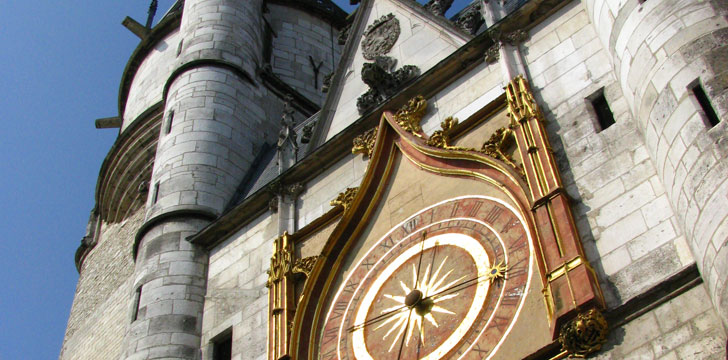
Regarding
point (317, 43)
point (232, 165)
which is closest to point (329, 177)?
point (232, 165)

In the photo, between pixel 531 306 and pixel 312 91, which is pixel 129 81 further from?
pixel 531 306

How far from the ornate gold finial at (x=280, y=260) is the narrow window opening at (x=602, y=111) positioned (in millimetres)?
3432

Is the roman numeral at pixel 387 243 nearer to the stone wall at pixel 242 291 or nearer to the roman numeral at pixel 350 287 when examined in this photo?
the roman numeral at pixel 350 287

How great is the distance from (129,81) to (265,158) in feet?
18.8

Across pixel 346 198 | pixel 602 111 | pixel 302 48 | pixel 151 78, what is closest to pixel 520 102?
pixel 602 111

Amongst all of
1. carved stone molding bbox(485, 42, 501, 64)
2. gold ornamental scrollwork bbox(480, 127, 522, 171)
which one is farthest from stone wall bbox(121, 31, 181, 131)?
gold ornamental scrollwork bbox(480, 127, 522, 171)

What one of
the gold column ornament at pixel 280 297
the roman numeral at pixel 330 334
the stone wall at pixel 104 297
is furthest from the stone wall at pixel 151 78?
the roman numeral at pixel 330 334

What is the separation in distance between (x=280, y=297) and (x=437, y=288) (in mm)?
1937

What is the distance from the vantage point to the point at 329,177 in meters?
11.2

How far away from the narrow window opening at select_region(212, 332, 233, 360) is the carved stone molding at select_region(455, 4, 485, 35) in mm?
4453

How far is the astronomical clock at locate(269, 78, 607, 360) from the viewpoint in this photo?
7.72m

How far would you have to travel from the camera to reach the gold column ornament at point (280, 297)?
375 inches

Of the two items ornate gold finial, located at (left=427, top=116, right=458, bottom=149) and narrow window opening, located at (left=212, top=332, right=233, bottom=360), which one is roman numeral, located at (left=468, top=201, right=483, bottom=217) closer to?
ornate gold finial, located at (left=427, top=116, right=458, bottom=149)

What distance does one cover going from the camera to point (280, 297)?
A: 394 inches
